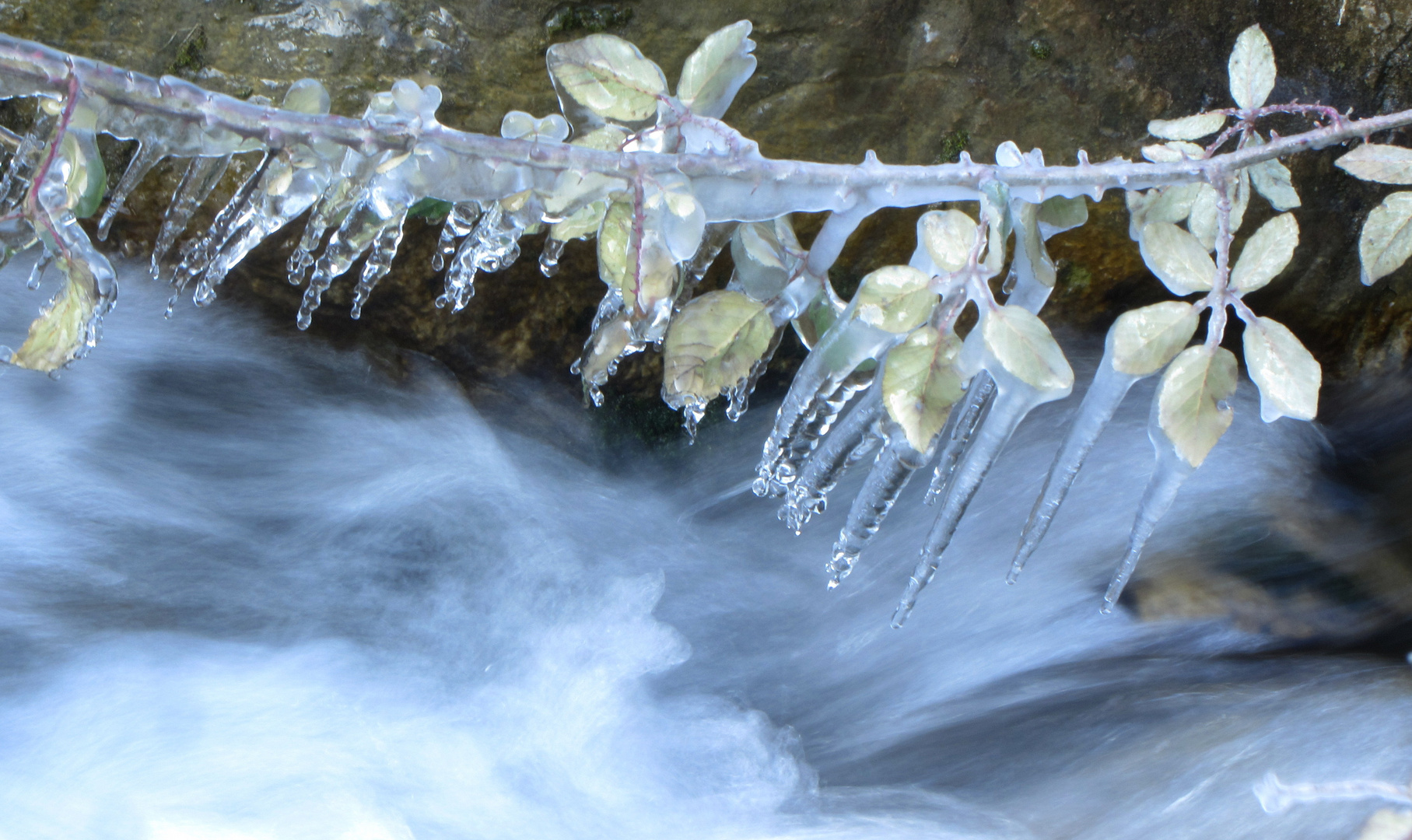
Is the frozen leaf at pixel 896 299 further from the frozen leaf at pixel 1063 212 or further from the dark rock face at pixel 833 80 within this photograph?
the dark rock face at pixel 833 80

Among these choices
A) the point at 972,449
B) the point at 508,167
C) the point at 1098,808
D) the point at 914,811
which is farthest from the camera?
the point at 914,811

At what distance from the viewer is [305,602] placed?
69.2 inches

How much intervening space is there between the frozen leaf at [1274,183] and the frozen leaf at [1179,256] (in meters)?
0.47

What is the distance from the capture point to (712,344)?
98 cm

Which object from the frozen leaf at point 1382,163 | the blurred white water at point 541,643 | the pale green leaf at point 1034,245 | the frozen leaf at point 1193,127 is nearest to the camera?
the pale green leaf at point 1034,245

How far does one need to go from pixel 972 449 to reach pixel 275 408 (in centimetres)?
143

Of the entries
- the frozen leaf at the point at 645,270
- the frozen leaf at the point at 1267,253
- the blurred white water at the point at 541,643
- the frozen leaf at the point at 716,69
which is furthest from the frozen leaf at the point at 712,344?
the blurred white water at the point at 541,643

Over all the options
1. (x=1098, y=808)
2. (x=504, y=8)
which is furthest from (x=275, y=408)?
(x=1098, y=808)

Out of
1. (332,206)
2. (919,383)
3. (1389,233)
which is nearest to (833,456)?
(919,383)

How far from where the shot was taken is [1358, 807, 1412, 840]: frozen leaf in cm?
67

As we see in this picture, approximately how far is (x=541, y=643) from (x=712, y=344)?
3.35 feet

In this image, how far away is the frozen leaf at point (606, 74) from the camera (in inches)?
36.6

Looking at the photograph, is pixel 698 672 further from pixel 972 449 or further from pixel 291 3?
pixel 291 3

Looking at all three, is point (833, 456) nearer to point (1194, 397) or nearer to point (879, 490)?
point (879, 490)
